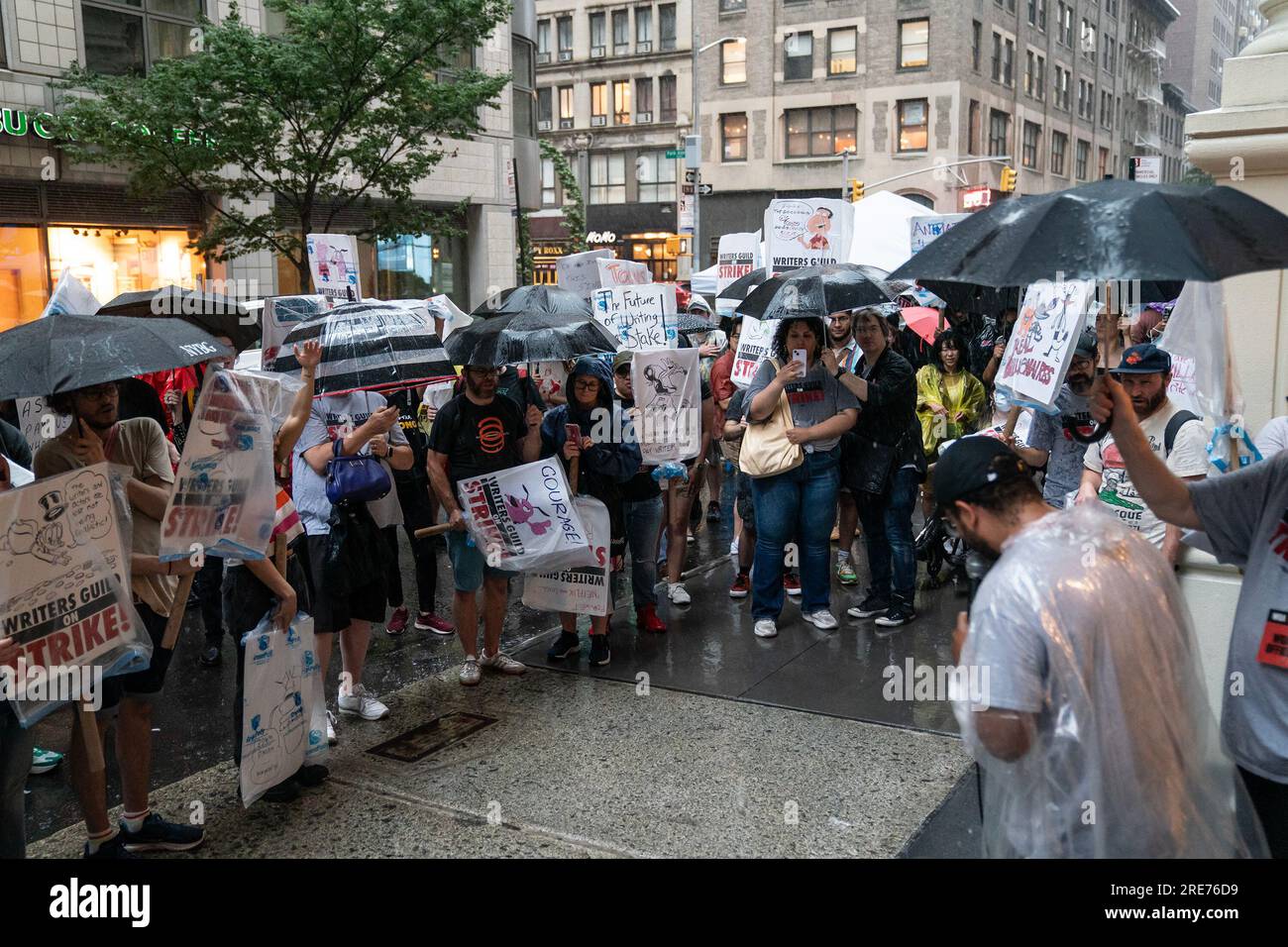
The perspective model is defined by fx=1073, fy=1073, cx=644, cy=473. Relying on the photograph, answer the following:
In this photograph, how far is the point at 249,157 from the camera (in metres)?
13.9

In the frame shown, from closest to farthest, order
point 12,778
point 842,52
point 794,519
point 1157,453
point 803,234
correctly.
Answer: point 12,778 → point 1157,453 → point 794,519 → point 803,234 → point 842,52

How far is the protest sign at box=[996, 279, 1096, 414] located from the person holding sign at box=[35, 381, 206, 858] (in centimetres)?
343

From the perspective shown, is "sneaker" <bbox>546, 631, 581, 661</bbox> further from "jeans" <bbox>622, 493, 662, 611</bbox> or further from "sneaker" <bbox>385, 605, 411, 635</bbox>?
"sneaker" <bbox>385, 605, 411, 635</bbox>

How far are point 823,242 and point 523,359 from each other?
166 inches

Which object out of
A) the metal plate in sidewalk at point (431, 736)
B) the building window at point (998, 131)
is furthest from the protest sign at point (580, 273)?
the building window at point (998, 131)

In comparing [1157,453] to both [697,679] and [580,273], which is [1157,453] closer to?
[697,679]

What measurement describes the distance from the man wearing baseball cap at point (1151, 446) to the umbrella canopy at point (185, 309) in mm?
5185

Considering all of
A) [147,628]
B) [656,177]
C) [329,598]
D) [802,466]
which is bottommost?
[329,598]

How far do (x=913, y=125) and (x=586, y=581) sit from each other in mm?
40480

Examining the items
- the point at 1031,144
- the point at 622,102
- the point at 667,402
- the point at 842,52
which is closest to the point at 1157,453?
the point at 667,402

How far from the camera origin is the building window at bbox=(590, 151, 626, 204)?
51.2m

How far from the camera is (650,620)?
7.11 m

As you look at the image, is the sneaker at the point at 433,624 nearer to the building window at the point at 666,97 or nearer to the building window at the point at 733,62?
the building window at the point at 733,62

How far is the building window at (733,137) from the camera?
151 feet
